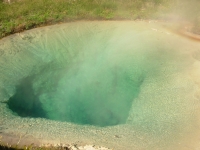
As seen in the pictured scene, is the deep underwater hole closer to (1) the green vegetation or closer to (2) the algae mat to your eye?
(2) the algae mat

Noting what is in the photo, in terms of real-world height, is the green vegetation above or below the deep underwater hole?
above

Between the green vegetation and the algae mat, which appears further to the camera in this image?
the green vegetation

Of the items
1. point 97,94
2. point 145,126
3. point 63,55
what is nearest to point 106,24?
point 63,55

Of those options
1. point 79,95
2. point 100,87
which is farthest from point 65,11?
point 79,95

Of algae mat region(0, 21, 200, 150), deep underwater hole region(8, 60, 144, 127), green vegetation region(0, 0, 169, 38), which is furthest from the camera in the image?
green vegetation region(0, 0, 169, 38)

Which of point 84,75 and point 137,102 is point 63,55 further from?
point 137,102

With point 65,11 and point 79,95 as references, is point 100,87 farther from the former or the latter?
point 65,11

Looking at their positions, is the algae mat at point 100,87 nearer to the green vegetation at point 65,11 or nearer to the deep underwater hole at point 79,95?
the deep underwater hole at point 79,95

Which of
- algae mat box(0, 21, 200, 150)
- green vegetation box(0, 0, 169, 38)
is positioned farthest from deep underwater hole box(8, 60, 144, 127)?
green vegetation box(0, 0, 169, 38)
